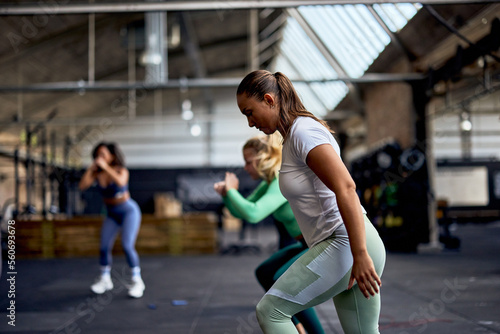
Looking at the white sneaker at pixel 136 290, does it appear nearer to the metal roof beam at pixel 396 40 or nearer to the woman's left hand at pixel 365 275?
the woman's left hand at pixel 365 275

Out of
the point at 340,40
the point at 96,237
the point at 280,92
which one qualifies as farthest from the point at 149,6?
the point at 340,40

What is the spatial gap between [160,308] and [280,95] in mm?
2941

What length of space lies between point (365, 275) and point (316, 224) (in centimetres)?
20

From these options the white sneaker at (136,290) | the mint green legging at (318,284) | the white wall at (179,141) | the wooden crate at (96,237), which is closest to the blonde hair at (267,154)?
the mint green legging at (318,284)

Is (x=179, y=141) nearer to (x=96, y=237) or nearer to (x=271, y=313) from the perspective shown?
(x=96, y=237)

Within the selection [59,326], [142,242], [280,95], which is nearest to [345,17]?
[142,242]

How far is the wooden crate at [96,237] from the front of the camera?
868cm

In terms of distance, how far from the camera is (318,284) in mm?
1325

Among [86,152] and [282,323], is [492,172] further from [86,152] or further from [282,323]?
[282,323]

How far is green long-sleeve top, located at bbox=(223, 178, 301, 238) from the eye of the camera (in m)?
1.93

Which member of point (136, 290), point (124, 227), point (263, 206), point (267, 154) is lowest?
point (136, 290)

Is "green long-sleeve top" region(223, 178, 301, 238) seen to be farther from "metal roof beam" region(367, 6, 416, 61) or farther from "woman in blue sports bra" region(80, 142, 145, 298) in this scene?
"metal roof beam" region(367, 6, 416, 61)

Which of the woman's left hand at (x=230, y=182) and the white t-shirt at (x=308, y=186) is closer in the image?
the white t-shirt at (x=308, y=186)

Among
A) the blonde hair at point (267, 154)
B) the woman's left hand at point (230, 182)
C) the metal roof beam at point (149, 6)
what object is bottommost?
the woman's left hand at point (230, 182)
